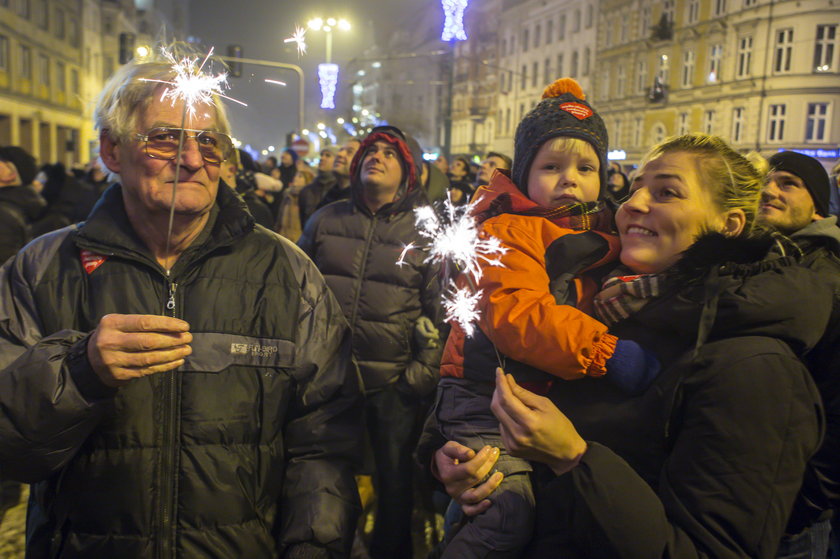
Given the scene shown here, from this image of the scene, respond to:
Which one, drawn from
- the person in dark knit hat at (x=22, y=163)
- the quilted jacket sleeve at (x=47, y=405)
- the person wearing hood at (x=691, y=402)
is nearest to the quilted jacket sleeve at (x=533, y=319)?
the person wearing hood at (x=691, y=402)

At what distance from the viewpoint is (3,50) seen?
94.8 feet

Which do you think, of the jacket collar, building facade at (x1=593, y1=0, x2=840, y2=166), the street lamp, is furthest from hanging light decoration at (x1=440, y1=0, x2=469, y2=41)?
building facade at (x1=593, y1=0, x2=840, y2=166)

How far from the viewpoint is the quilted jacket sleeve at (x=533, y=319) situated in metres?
1.78

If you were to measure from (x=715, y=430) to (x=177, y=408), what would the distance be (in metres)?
1.51

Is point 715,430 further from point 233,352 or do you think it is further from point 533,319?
point 233,352

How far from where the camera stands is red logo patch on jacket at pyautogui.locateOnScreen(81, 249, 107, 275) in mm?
1989

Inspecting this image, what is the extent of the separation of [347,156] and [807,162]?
5307mm

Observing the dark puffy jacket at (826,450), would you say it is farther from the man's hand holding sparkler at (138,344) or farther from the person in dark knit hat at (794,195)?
the man's hand holding sparkler at (138,344)

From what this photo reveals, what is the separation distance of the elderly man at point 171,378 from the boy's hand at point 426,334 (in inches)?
68.8

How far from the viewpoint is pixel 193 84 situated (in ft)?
6.36

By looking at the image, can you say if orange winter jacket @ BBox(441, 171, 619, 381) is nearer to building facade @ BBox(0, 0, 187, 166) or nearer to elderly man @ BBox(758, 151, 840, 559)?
elderly man @ BBox(758, 151, 840, 559)

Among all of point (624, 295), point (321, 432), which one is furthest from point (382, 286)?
point (624, 295)

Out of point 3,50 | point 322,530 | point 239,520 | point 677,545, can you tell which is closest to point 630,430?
point 677,545

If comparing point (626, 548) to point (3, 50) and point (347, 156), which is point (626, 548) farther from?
point (3, 50)
